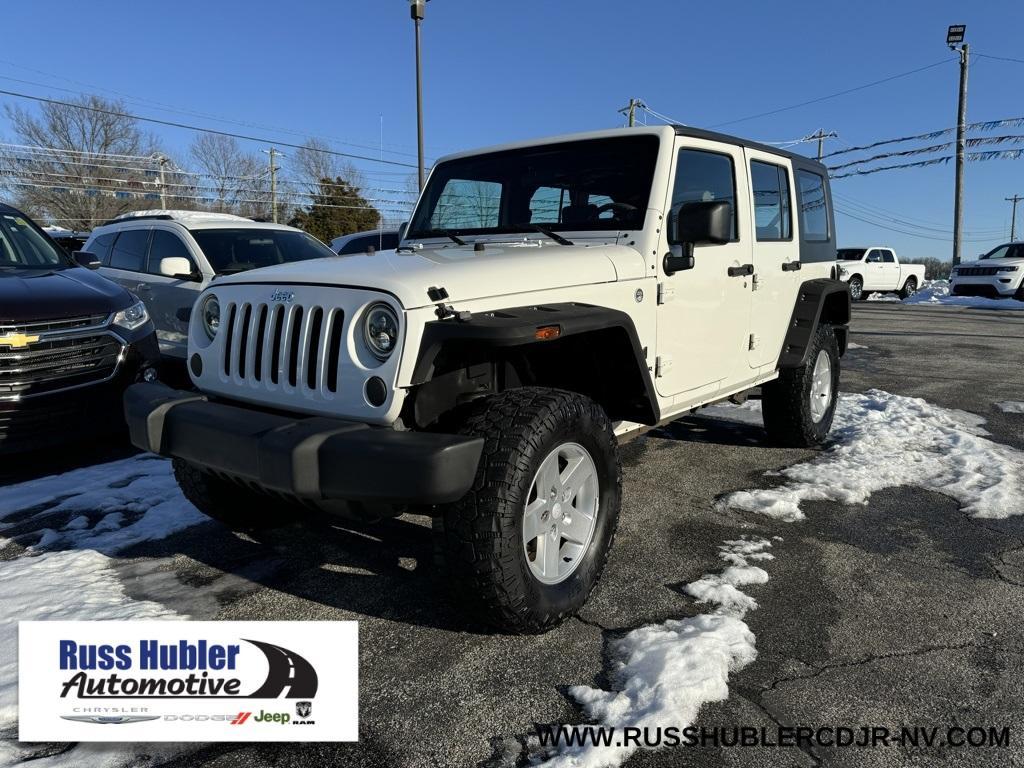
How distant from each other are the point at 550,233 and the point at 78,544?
2844 mm

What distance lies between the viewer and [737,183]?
13.8ft

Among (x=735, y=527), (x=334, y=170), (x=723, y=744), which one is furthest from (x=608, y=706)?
(x=334, y=170)

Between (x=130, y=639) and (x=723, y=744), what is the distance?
6.13 feet

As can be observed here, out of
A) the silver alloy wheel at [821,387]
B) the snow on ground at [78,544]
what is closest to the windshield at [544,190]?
the snow on ground at [78,544]

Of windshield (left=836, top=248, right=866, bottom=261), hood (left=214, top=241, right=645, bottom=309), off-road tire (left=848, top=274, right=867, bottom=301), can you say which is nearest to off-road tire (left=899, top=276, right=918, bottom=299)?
off-road tire (left=848, top=274, right=867, bottom=301)

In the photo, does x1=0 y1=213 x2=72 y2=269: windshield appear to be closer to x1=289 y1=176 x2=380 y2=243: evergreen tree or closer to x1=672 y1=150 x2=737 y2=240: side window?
x1=672 y1=150 x2=737 y2=240: side window

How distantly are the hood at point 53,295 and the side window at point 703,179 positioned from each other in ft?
13.1

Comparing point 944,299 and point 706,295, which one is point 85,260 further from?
point 944,299

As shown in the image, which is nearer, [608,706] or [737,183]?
[608,706]

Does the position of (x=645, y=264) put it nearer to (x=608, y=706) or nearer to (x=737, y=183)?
(x=737, y=183)

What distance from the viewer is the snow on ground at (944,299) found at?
830 inches

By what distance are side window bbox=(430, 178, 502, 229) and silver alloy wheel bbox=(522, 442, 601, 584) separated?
1.68 m

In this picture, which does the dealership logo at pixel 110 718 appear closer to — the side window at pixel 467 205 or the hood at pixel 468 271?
the hood at pixel 468 271

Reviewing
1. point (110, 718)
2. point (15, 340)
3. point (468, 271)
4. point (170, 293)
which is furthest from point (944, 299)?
point (110, 718)
